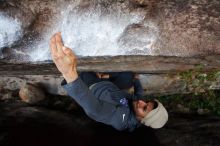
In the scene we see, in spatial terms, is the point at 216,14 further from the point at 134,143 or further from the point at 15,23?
the point at 15,23

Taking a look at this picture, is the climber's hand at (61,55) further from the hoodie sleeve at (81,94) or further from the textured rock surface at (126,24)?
the textured rock surface at (126,24)

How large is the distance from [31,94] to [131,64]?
2133 millimetres

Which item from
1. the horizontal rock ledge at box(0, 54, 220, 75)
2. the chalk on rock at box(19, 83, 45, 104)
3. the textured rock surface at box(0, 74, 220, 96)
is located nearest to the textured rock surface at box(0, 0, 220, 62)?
the horizontal rock ledge at box(0, 54, 220, 75)

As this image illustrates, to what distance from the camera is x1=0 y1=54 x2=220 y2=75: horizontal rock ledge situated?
396 centimetres

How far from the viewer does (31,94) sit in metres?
5.64

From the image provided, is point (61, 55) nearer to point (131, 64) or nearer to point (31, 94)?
point (131, 64)

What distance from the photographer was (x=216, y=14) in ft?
12.3

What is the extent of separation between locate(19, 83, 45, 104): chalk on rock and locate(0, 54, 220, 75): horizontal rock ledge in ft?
3.24

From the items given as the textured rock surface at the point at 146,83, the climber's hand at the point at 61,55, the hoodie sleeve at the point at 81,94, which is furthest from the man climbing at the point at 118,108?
the textured rock surface at the point at 146,83

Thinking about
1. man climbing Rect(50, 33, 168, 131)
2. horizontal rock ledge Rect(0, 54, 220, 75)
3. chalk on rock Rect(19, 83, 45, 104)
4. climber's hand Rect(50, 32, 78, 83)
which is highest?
climber's hand Rect(50, 32, 78, 83)

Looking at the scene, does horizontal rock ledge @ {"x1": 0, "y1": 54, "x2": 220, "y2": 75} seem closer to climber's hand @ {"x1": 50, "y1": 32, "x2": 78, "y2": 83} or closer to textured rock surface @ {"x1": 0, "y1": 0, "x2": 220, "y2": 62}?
textured rock surface @ {"x1": 0, "y1": 0, "x2": 220, "y2": 62}

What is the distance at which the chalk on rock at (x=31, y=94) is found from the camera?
18.4 ft

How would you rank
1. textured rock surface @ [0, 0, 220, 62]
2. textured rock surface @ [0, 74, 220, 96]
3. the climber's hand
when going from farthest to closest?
textured rock surface @ [0, 74, 220, 96] → textured rock surface @ [0, 0, 220, 62] → the climber's hand

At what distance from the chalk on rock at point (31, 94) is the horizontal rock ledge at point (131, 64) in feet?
3.24
